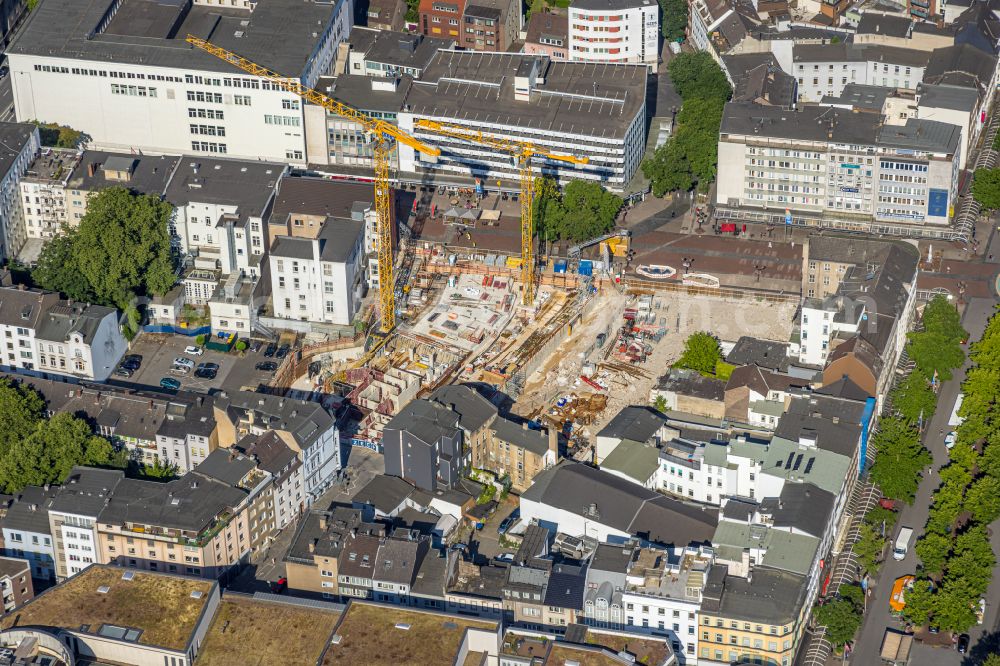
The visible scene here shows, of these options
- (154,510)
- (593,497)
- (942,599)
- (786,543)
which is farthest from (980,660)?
(154,510)

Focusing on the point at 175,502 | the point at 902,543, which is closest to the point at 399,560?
the point at 175,502

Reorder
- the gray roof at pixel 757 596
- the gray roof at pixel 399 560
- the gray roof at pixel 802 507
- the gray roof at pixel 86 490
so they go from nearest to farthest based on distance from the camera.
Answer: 1. the gray roof at pixel 757 596
2. the gray roof at pixel 399 560
3. the gray roof at pixel 802 507
4. the gray roof at pixel 86 490

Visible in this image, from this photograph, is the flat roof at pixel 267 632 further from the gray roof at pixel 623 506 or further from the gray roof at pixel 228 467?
the gray roof at pixel 623 506

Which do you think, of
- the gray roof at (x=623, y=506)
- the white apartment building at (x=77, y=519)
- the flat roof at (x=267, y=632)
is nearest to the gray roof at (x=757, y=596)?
the gray roof at (x=623, y=506)

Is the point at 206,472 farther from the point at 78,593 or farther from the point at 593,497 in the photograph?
the point at 593,497

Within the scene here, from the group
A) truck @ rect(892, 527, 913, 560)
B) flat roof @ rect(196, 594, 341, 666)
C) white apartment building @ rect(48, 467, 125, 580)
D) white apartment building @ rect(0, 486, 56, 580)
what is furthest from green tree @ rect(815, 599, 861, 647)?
white apartment building @ rect(0, 486, 56, 580)

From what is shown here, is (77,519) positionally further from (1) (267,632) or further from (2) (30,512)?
(1) (267,632)
